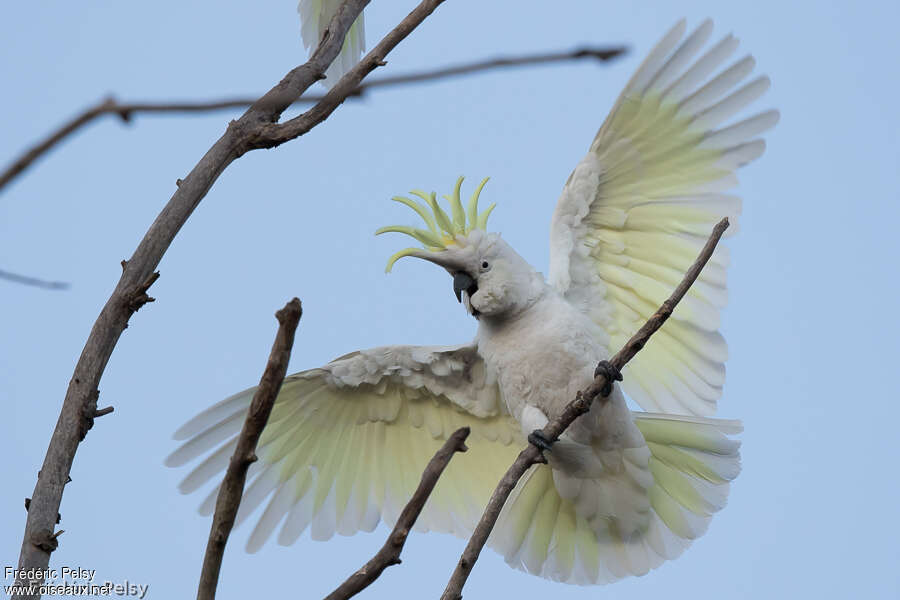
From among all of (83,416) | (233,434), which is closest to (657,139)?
(233,434)

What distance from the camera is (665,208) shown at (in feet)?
13.0

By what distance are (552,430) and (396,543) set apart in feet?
3.74

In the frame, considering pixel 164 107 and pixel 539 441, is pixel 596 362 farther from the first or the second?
pixel 164 107

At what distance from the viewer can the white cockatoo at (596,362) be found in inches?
147

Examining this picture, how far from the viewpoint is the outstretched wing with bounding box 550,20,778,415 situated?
3.86 metres

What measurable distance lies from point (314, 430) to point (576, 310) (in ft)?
3.76

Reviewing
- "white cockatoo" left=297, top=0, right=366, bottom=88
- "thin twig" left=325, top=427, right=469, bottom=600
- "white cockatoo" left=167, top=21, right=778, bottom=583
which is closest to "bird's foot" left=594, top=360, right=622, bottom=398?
"white cockatoo" left=167, top=21, right=778, bottom=583

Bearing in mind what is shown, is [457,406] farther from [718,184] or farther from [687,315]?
[718,184]

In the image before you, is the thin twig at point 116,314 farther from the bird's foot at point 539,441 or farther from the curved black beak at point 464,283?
the bird's foot at point 539,441

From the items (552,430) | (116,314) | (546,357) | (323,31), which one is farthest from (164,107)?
(323,31)

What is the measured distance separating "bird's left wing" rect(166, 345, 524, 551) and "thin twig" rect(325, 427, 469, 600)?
1856mm

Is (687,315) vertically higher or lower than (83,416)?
higher

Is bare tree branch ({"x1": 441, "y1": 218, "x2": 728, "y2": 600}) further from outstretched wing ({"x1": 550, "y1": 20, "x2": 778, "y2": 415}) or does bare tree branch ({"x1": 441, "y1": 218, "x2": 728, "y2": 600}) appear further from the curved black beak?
outstretched wing ({"x1": 550, "y1": 20, "x2": 778, "y2": 415})

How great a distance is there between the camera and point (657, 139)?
3.93 m
